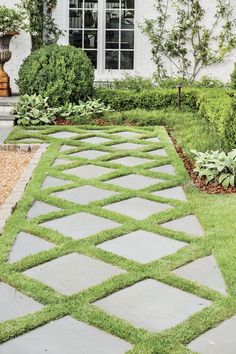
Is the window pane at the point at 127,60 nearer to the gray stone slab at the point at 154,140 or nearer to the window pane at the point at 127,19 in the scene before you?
the window pane at the point at 127,19

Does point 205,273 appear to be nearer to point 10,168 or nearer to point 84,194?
point 84,194

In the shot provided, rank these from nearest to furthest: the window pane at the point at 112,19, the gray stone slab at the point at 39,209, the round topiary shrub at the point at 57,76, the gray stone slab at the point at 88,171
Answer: the gray stone slab at the point at 39,209, the gray stone slab at the point at 88,171, the round topiary shrub at the point at 57,76, the window pane at the point at 112,19

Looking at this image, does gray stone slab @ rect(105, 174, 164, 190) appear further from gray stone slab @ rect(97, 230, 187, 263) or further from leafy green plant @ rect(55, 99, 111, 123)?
leafy green plant @ rect(55, 99, 111, 123)

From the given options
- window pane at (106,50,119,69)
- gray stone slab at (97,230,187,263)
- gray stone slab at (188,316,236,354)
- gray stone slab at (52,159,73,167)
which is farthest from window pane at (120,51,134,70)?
gray stone slab at (188,316,236,354)

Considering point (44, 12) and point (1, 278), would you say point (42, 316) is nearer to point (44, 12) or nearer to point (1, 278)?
point (1, 278)

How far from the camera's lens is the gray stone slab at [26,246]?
14.8 ft

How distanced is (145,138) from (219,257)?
4492 mm

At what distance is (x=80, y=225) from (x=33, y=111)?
196 inches

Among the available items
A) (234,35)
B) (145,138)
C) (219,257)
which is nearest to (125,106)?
(145,138)

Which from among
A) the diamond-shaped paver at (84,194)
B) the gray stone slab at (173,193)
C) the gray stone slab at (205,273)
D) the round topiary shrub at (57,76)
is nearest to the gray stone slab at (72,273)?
the gray stone slab at (205,273)

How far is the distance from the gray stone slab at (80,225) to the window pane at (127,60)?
8.08 metres

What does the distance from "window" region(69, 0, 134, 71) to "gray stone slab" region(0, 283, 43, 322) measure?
9.61 m

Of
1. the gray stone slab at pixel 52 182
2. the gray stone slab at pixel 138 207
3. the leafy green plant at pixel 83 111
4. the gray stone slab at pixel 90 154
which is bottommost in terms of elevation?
the gray stone slab at pixel 138 207

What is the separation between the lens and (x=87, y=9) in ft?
42.5
